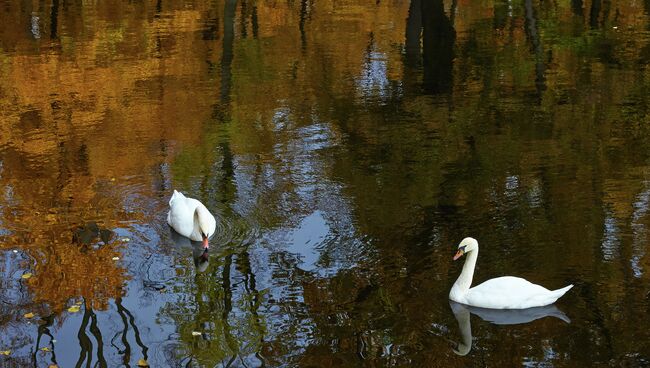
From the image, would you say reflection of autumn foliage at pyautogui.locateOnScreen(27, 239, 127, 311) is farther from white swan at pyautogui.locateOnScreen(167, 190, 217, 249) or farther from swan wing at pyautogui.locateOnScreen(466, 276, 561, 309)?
swan wing at pyautogui.locateOnScreen(466, 276, 561, 309)

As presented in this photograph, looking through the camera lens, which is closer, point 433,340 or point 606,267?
point 433,340

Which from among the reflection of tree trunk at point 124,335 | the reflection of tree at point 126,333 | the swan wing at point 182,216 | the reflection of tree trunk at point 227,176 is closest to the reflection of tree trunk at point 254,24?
the reflection of tree trunk at point 227,176

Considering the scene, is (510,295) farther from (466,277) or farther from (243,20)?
(243,20)

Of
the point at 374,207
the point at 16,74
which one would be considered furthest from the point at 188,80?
the point at 374,207

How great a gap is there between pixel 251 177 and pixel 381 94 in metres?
6.84

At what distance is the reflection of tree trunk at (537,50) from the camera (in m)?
22.4

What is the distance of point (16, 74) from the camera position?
2567cm

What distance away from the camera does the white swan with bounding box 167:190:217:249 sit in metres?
12.5

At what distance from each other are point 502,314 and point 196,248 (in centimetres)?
449

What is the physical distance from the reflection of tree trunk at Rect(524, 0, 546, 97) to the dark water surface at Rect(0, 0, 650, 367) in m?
0.09

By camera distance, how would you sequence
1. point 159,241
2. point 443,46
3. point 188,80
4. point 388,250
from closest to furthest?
point 388,250 → point 159,241 → point 188,80 → point 443,46

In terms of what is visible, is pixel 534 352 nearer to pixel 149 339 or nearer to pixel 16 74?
pixel 149 339

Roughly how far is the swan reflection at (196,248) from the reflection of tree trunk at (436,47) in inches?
403

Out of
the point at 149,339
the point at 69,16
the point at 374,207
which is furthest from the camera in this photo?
the point at 69,16
